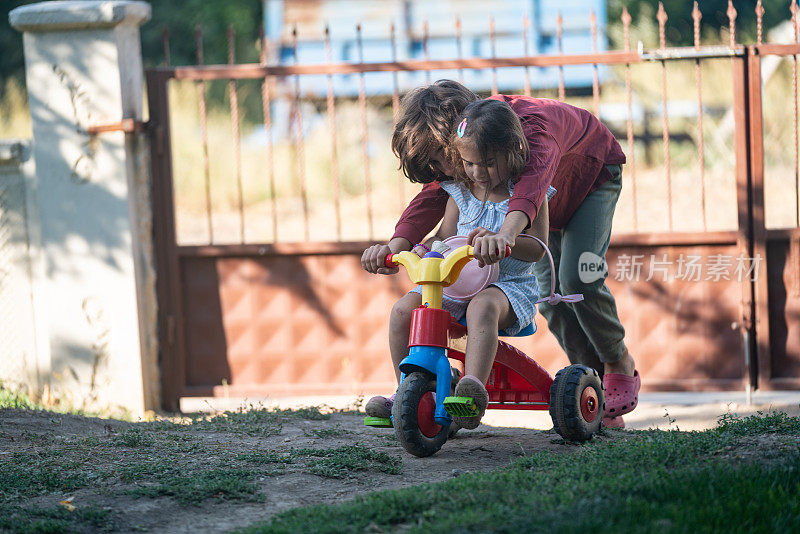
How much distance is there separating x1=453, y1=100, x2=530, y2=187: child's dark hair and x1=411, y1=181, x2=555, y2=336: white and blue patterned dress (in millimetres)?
264

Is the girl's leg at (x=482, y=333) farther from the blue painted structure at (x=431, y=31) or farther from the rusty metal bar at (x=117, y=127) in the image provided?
the blue painted structure at (x=431, y=31)

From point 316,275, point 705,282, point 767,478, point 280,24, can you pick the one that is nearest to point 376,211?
point 316,275

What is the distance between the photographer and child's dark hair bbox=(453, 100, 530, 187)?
3.08m

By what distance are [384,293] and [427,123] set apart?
237 centimetres

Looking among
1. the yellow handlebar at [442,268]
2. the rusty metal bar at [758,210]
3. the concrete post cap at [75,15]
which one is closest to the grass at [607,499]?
the yellow handlebar at [442,268]

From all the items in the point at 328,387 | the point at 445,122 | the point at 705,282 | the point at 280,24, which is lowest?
the point at 328,387

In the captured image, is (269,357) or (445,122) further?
(269,357)

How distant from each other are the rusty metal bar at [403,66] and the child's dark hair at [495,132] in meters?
2.19

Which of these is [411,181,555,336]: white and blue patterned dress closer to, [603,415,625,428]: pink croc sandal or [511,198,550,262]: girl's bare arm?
[511,198,550,262]: girl's bare arm

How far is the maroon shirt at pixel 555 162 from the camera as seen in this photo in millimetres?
3223

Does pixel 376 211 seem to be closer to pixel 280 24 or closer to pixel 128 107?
pixel 128 107

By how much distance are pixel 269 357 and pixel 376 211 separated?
483 centimetres

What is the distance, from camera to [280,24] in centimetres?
1526

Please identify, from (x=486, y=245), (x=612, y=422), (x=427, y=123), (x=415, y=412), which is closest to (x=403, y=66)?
(x=427, y=123)
